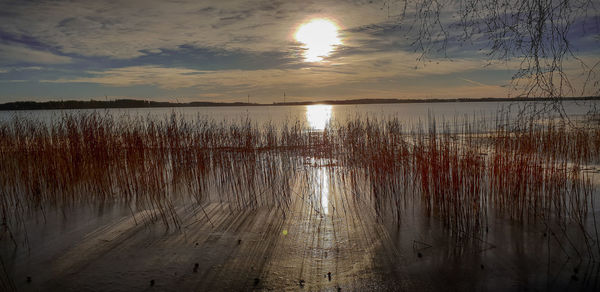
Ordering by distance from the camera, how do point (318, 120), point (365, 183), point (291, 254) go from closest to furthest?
1. point (291, 254)
2. point (365, 183)
3. point (318, 120)

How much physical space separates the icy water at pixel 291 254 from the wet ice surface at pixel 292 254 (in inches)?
0.5

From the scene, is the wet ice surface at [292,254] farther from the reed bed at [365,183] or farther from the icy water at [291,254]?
the reed bed at [365,183]

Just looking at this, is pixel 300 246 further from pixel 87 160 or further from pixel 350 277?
pixel 87 160

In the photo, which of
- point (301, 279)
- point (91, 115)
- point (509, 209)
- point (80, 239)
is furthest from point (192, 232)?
point (91, 115)

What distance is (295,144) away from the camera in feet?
33.0

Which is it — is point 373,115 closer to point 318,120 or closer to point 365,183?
point 365,183

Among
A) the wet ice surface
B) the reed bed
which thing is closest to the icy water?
the wet ice surface

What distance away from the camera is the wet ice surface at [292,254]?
270cm

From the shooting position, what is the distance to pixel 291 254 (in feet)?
10.6

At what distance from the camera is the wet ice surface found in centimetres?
270

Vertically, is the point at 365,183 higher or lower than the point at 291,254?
higher

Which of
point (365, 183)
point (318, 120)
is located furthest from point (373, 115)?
point (318, 120)

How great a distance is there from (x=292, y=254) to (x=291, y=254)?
0.03ft

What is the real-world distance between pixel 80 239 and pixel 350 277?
3.19 m
